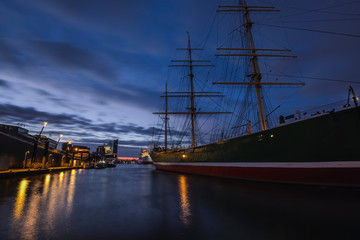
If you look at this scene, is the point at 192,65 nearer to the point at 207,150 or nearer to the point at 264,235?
the point at 207,150

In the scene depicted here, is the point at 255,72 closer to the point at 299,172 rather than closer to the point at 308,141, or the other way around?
the point at 308,141

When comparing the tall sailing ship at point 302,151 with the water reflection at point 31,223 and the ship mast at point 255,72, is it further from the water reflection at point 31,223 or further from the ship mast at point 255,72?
the water reflection at point 31,223

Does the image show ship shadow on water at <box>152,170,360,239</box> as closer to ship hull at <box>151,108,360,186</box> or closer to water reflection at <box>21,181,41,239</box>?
ship hull at <box>151,108,360,186</box>

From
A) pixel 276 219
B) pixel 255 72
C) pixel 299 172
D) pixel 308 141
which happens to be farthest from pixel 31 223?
pixel 255 72

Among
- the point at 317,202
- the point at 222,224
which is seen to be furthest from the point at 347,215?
the point at 222,224

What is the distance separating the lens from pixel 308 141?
1132 centimetres

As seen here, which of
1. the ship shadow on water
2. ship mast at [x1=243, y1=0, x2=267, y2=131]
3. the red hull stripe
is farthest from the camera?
ship mast at [x1=243, y1=0, x2=267, y2=131]

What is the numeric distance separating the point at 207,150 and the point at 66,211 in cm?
1595

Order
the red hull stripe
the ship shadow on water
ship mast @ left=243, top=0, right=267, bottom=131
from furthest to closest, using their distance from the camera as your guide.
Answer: ship mast @ left=243, top=0, right=267, bottom=131, the red hull stripe, the ship shadow on water

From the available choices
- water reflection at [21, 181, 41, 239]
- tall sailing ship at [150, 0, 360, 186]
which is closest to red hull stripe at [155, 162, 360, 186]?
tall sailing ship at [150, 0, 360, 186]

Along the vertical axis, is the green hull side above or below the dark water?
above

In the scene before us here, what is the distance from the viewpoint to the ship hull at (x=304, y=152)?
10.0m

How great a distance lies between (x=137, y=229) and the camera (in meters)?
4.69

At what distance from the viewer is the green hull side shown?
10.0m
